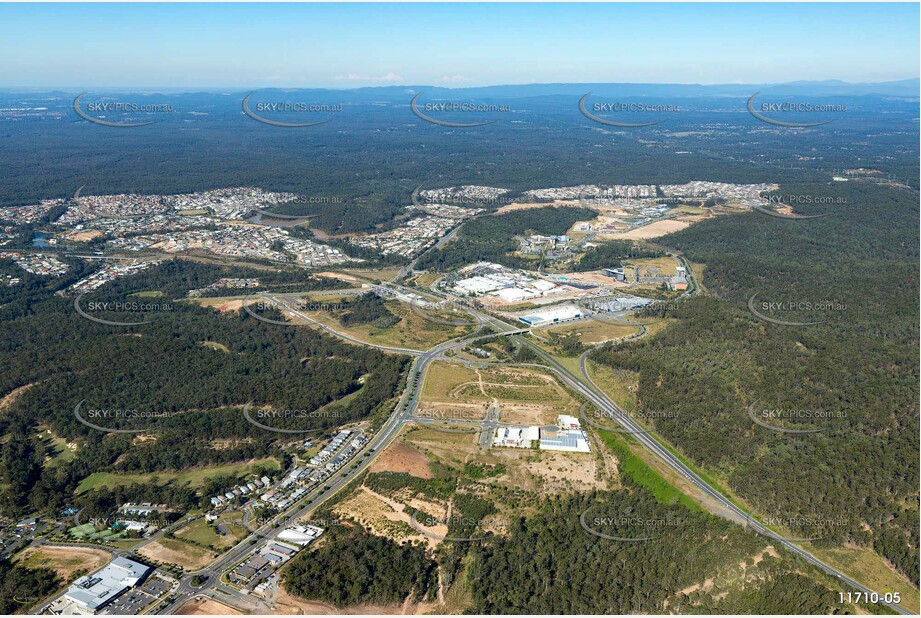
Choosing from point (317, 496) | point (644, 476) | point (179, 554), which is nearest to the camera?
point (179, 554)

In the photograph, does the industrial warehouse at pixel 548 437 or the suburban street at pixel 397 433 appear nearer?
the suburban street at pixel 397 433

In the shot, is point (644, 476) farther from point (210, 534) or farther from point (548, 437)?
point (210, 534)

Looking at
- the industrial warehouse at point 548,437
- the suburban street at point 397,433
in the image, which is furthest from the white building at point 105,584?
the industrial warehouse at point 548,437

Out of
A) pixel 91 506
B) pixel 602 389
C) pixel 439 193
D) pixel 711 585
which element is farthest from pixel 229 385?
pixel 439 193

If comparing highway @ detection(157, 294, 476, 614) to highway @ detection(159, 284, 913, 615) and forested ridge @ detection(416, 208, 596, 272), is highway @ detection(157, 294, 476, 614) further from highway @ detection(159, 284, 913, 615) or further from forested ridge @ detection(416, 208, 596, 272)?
forested ridge @ detection(416, 208, 596, 272)

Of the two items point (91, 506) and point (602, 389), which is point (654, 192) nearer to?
point (602, 389)

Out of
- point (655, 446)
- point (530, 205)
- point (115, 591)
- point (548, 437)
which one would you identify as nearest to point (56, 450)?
point (115, 591)

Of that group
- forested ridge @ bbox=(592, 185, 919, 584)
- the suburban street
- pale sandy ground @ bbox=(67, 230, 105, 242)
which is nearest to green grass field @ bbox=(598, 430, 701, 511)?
the suburban street

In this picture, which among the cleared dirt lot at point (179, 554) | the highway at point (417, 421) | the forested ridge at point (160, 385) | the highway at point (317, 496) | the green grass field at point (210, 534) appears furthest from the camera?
the forested ridge at point (160, 385)

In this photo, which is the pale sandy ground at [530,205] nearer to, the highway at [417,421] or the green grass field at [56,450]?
the highway at [417,421]
